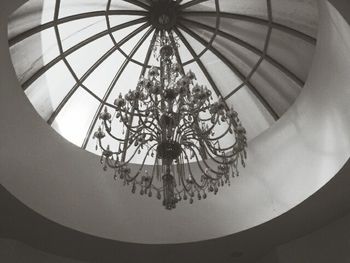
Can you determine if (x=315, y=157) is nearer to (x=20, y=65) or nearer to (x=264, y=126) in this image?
(x=264, y=126)

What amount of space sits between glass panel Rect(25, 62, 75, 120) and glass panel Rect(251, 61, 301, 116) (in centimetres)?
471

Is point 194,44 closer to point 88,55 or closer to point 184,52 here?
point 184,52

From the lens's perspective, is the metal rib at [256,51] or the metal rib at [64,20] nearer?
the metal rib at [64,20]

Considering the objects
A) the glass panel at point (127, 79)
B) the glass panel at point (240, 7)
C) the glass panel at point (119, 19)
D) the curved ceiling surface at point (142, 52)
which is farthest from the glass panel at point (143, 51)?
the glass panel at point (240, 7)

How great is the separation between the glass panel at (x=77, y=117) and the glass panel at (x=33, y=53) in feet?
4.16

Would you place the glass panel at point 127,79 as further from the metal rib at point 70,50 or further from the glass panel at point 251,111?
the glass panel at point 251,111

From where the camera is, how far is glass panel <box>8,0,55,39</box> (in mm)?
9322

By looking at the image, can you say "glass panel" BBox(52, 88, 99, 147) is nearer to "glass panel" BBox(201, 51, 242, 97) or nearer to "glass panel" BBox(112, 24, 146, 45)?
"glass panel" BBox(112, 24, 146, 45)

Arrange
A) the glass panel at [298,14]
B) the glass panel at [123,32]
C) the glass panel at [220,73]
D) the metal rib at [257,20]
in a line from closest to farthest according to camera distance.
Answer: the glass panel at [298,14] → the metal rib at [257,20] → the glass panel at [123,32] → the glass panel at [220,73]

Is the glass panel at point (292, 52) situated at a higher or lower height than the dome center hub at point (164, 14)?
lower

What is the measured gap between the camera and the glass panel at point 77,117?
453 inches

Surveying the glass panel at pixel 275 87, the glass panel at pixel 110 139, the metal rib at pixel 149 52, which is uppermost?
the metal rib at pixel 149 52

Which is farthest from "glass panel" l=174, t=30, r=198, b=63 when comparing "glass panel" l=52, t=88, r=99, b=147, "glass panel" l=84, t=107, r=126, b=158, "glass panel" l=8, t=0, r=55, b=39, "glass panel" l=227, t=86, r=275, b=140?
"glass panel" l=8, t=0, r=55, b=39

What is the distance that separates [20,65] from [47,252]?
5064 millimetres
